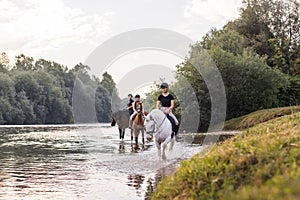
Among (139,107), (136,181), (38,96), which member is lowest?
(136,181)

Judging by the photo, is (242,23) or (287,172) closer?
(287,172)

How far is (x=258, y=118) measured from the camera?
32.6 metres

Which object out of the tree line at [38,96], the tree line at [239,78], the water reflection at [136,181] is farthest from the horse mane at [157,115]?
the tree line at [38,96]

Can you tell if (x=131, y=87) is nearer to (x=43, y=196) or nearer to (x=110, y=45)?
(x=110, y=45)

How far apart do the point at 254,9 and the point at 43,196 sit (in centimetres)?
5452

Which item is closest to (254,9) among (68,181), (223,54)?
(223,54)

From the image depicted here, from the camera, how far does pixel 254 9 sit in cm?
5966

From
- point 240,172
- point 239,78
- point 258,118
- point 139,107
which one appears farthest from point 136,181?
point 239,78

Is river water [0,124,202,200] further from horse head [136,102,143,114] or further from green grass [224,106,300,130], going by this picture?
green grass [224,106,300,130]

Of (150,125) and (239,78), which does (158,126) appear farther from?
(239,78)

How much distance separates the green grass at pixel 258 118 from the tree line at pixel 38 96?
2299 inches

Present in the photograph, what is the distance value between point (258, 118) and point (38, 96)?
72.7 metres

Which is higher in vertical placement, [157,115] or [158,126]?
[157,115]

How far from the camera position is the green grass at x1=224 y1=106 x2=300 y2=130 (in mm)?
31203
